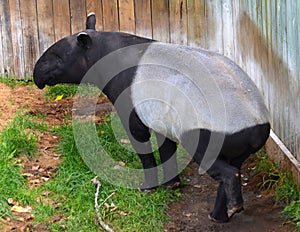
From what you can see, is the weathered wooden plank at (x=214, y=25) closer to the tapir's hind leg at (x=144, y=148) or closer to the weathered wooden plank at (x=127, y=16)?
the weathered wooden plank at (x=127, y=16)

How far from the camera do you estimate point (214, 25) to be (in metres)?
8.88

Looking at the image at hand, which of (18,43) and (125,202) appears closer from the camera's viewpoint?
(125,202)

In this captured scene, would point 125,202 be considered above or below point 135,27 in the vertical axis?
below

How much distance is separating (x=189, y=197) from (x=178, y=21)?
323cm

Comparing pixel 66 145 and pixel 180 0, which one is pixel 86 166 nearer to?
pixel 66 145

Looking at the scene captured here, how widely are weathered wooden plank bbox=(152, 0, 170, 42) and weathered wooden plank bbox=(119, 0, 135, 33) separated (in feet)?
0.93

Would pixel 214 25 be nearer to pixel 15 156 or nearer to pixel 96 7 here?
pixel 96 7

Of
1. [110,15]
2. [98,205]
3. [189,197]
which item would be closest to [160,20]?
[110,15]

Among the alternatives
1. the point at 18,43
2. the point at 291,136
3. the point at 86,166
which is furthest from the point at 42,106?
the point at 291,136

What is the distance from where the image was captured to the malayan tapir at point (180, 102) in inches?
210

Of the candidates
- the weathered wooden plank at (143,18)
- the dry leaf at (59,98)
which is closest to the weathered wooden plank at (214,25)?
the weathered wooden plank at (143,18)

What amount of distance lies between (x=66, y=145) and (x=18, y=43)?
2524mm

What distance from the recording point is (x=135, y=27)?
355 inches

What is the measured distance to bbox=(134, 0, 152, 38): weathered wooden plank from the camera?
895 cm
